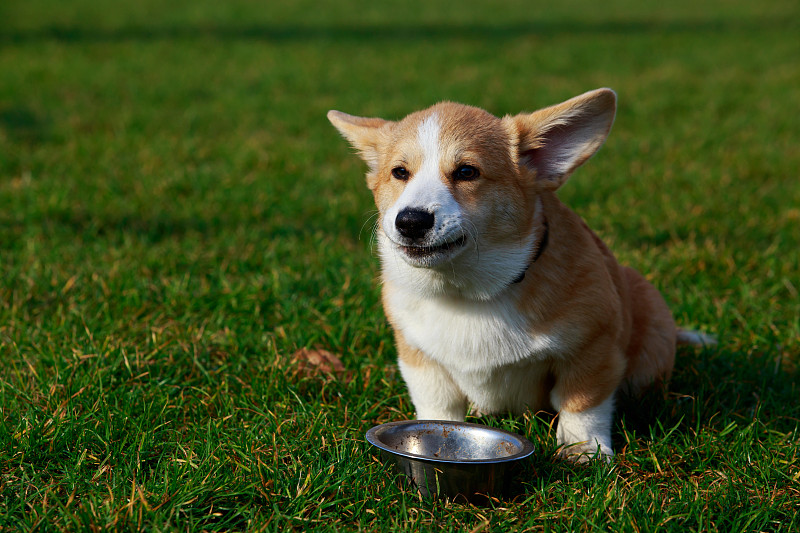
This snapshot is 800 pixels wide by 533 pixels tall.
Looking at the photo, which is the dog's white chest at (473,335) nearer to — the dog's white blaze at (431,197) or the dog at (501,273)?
the dog at (501,273)

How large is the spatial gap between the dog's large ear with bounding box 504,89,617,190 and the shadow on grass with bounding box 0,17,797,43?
1129 centimetres

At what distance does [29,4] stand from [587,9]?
1239cm

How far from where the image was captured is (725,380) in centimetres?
341

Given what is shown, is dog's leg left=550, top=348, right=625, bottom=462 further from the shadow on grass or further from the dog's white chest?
the shadow on grass

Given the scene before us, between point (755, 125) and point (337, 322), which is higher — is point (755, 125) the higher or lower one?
the higher one

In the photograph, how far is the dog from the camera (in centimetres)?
282

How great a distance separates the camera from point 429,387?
3.05m

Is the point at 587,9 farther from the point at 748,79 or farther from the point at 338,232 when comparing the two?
the point at 338,232

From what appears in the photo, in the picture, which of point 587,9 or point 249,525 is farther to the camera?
point 587,9

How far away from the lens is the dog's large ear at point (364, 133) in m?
3.33

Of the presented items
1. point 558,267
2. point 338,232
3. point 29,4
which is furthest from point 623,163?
point 29,4

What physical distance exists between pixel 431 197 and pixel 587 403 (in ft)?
3.13

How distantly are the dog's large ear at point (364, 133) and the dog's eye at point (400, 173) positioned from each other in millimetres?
291

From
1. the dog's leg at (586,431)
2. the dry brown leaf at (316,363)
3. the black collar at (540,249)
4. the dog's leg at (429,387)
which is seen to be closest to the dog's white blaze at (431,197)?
the black collar at (540,249)
